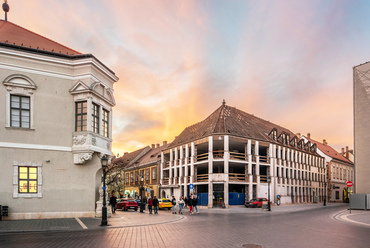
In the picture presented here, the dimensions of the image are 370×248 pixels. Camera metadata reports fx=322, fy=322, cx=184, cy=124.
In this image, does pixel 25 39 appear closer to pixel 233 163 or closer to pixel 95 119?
pixel 95 119

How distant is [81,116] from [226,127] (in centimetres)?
2508

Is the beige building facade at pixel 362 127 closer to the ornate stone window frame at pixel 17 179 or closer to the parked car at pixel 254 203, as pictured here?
the parked car at pixel 254 203

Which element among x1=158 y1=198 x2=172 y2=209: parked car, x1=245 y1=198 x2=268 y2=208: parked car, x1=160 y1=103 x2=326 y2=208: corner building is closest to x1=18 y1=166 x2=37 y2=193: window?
x1=158 y1=198 x2=172 y2=209: parked car

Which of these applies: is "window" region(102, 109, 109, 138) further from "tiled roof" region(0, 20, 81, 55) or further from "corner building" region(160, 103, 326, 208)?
"corner building" region(160, 103, 326, 208)

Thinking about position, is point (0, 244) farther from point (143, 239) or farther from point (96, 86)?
point (96, 86)

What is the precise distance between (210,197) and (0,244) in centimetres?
3130

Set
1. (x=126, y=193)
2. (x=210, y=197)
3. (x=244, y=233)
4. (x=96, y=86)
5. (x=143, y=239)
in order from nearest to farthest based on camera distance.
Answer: (x=143, y=239)
(x=244, y=233)
(x=96, y=86)
(x=210, y=197)
(x=126, y=193)

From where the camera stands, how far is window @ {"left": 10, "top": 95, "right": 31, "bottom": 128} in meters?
19.6

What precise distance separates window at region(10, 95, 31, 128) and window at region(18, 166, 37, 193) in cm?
269

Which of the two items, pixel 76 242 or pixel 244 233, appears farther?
pixel 244 233

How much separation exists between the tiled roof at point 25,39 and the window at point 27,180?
7.75 metres

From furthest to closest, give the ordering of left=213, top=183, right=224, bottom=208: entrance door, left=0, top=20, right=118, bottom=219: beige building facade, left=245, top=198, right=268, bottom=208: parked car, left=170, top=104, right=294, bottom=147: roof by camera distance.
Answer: left=170, top=104, right=294, bottom=147: roof, left=213, top=183, right=224, bottom=208: entrance door, left=245, top=198, right=268, bottom=208: parked car, left=0, top=20, right=118, bottom=219: beige building facade

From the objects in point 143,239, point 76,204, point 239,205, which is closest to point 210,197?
point 239,205

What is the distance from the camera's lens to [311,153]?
6191 cm
